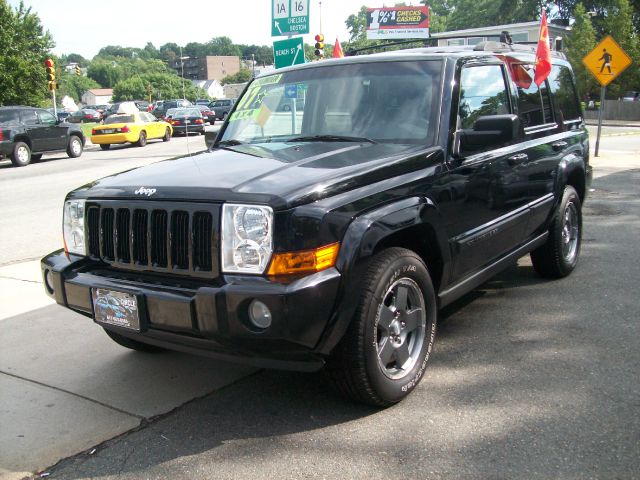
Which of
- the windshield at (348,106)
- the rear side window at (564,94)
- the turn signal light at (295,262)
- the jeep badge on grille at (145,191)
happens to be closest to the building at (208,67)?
the rear side window at (564,94)

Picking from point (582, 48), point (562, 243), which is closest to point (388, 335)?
point (562, 243)

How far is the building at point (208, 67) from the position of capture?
172750 millimetres

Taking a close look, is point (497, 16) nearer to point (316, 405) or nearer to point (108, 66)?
point (316, 405)

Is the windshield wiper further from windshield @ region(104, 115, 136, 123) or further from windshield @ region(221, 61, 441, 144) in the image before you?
windshield @ region(104, 115, 136, 123)

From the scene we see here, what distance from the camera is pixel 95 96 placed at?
15788cm

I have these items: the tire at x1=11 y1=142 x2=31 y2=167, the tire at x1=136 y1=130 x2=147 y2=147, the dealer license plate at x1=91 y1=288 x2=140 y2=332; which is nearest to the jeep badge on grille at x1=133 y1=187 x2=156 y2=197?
the dealer license plate at x1=91 y1=288 x2=140 y2=332

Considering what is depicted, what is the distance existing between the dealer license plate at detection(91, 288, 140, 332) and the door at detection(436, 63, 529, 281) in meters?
1.83

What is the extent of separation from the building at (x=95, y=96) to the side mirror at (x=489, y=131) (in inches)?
6374

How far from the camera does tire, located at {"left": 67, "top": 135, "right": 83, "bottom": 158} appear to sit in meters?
22.0

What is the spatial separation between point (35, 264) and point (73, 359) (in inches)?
126

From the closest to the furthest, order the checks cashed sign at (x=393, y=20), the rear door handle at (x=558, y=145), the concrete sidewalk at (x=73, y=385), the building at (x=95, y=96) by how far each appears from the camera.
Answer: the concrete sidewalk at (x=73, y=385), the rear door handle at (x=558, y=145), the checks cashed sign at (x=393, y=20), the building at (x=95, y=96)

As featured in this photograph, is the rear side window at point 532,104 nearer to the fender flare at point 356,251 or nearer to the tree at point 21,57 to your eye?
the fender flare at point 356,251

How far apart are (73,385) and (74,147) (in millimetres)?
19889

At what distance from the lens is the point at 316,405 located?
3.60 metres
